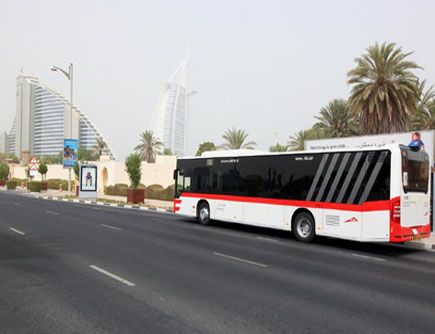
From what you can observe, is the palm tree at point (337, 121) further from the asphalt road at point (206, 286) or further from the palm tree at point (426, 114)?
the asphalt road at point (206, 286)

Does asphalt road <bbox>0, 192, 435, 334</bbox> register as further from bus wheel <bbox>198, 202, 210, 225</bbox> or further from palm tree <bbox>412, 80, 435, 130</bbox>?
palm tree <bbox>412, 80, 435, 130</bbox>

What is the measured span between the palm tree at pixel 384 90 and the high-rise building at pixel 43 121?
154034 mm

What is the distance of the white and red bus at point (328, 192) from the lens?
11516mm

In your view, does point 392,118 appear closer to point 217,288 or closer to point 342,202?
point 342,202

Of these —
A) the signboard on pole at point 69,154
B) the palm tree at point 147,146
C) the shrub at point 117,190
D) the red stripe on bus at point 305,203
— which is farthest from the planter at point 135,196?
the palm tree at point 147,146

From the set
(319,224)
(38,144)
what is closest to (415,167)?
(319,224)

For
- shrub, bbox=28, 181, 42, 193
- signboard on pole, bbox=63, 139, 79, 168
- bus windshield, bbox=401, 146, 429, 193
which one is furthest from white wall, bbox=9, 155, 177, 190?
bus windshield, bbox=401, 146, 429, 193

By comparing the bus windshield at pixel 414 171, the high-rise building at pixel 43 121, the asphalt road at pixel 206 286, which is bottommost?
the asphalt road at pixel 206 286

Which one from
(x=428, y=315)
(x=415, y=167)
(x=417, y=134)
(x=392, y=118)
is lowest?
(x=428, y=315)

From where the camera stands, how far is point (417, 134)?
1603 centimetres

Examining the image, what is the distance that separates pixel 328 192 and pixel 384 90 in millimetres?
18807

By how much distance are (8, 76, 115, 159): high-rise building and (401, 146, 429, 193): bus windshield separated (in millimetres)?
168989

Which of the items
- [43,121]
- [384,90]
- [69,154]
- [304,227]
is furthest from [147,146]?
[43,121]

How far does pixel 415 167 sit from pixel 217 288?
26.5 ft
